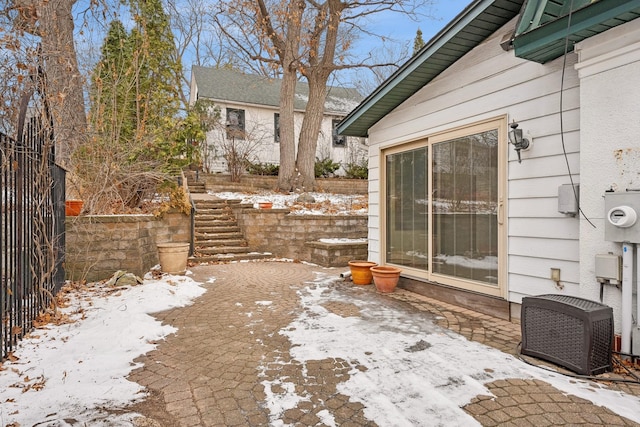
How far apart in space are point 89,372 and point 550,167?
4.31 m

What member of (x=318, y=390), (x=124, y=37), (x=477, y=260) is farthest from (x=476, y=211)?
(x=124, y=37)

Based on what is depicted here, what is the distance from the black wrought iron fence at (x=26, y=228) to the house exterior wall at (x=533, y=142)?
451 centimetres

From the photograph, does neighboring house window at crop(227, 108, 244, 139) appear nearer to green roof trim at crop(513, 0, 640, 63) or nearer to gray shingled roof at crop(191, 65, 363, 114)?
gray shingled roof at crop(191, 65, 363, 114)

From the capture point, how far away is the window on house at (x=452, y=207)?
13.7ft

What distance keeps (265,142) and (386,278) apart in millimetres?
13158

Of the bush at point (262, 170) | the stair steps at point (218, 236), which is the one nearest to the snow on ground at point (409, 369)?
the stair steps at point (218, 236)

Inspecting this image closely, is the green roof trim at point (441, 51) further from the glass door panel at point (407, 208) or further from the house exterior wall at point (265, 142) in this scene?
the house exterior wall at point (265, 142)

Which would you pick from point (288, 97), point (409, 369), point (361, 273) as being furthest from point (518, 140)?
point (288, 97)

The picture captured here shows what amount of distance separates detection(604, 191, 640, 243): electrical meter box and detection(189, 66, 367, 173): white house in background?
13108 mm

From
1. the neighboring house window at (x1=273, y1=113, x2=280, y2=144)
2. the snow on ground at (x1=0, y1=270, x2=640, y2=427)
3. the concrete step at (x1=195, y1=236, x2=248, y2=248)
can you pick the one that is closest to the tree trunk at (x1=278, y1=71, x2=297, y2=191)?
the concrete step at (x1=195, y1=236, x2=248, y2=248)

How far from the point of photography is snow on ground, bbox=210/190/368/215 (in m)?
9.41

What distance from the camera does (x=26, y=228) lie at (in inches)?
142

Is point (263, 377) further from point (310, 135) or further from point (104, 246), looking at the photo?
point (310, 135)

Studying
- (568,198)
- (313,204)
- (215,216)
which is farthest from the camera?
Answer: (313,204)
